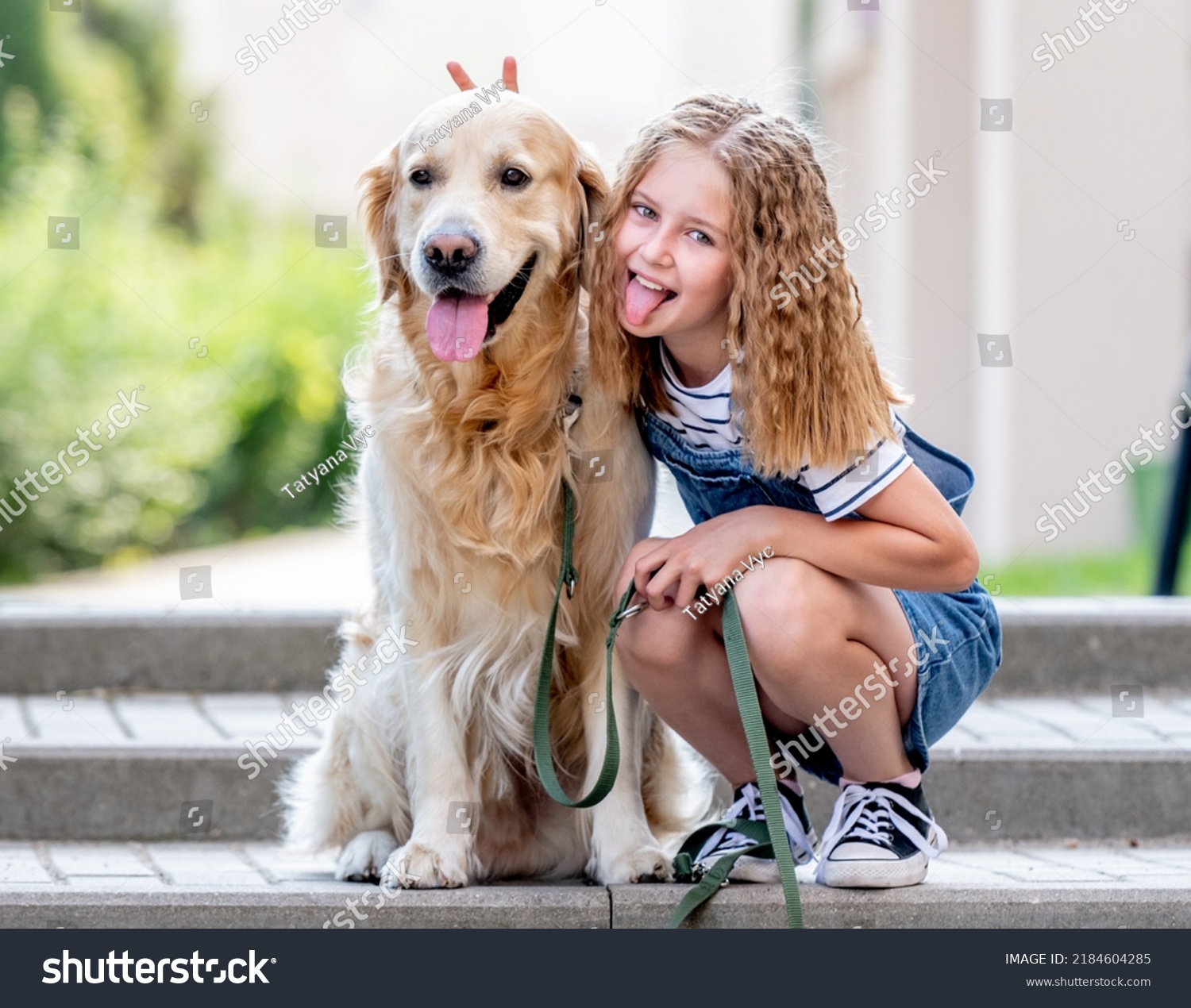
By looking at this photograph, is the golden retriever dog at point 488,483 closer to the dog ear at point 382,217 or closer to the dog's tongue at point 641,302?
the dog ear at point 382,217

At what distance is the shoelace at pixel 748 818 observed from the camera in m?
2.51

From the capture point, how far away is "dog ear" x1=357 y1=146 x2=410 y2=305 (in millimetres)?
2701

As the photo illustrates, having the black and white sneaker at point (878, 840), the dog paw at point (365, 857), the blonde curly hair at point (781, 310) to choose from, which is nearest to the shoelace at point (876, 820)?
the black and white sneaker at point (878, 840)

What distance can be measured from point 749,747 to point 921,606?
1.36ft

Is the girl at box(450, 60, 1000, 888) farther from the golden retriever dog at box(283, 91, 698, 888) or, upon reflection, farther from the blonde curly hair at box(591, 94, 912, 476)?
the golden retriever dog at box(283, 91, 698, 888)

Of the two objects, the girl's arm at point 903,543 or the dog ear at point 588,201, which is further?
the dog ear at point 588,201

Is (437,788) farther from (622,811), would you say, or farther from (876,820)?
(876,820)

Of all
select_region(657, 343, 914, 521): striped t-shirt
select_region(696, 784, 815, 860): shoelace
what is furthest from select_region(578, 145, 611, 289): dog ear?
select_region(696, 784, 815, 860): shoelace

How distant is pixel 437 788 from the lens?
2.57m

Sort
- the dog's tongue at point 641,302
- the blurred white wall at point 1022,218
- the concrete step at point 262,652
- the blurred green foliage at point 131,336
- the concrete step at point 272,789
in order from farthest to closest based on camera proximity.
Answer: the blurred white wall at point 1022,218
the blurred green foliage at point 131,336
the concrete step at point 262,652
the concrete step at point 272,789
the dog's tongue at point 641,302

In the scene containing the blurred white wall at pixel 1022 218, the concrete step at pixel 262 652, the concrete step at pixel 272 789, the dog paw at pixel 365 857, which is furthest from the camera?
the blurred white wall at pixel 1022 218

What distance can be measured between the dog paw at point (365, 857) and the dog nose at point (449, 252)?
109 centimetres

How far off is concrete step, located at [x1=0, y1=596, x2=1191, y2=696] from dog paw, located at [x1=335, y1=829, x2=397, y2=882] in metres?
1.21

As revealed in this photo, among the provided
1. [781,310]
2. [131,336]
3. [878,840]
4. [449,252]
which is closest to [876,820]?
[878,840]
